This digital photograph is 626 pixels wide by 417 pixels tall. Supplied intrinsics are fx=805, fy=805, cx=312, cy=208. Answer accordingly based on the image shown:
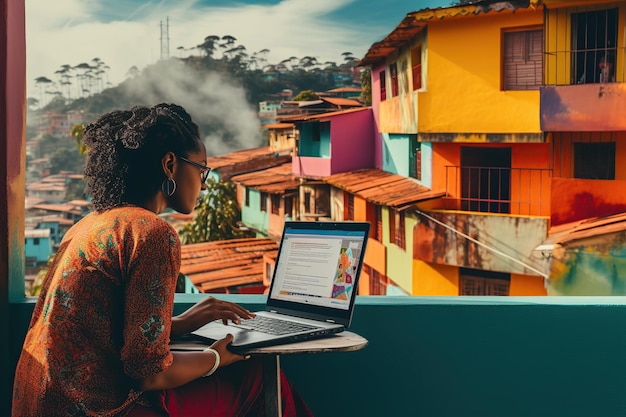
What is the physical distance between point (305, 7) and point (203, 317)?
47.9 m

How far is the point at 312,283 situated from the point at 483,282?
12.9 m

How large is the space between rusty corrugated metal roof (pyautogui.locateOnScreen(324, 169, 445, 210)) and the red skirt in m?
12.1

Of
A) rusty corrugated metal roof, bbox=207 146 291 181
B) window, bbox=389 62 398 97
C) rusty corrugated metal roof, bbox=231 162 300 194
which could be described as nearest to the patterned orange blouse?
window, bbox=389 62 398 97

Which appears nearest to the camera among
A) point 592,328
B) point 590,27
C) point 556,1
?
point 592,328

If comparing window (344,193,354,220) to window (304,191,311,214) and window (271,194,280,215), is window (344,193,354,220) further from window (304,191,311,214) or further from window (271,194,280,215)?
window (271,194,280,215)

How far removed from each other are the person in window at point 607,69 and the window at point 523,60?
93 cm

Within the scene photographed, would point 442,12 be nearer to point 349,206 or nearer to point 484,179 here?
point 484,179

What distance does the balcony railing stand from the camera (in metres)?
13.4

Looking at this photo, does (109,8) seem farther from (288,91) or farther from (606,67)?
(606,67)

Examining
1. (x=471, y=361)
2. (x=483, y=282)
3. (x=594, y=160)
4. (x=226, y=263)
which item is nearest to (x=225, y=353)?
(x=471, y=361)

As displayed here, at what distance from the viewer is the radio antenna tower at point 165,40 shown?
1636 inches

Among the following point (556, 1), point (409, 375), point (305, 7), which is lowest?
point (409, 375)

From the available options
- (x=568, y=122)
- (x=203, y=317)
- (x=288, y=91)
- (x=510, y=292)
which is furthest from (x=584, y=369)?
(x=288, y=91)

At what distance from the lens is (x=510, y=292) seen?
13836 mm
